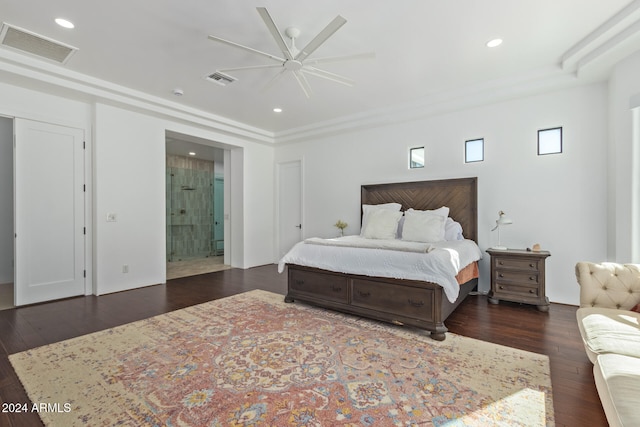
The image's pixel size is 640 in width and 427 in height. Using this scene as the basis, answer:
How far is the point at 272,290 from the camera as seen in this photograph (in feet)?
14.1

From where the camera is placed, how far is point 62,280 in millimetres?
3891

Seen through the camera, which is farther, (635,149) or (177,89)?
(177,89)

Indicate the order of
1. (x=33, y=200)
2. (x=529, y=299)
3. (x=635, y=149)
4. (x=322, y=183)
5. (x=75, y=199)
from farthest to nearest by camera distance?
(x=322, y=183) < (x=75, y=199) < (x=33, y=200) < (x=529, y=299) < (x=635, y=149)

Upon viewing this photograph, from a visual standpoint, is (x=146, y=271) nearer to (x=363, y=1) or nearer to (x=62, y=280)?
(x=62, y=280)

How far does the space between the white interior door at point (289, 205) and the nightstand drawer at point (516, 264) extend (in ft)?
12.3

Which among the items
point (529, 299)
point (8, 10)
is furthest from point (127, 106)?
point (529, 299)

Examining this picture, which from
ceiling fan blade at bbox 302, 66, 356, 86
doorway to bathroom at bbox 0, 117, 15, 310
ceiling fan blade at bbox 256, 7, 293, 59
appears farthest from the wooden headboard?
doorway to bathroom at bbox 0, 117, 15, 310

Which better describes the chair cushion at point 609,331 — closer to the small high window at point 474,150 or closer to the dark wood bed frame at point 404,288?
the dark wood bed frame at point 404,288

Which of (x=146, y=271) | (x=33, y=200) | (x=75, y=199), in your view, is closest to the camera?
(x=33, y=200)

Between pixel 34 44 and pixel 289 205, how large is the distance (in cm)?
451

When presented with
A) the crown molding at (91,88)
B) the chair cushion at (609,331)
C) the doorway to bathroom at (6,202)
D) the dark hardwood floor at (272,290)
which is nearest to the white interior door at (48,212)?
the dark hardwood floor at (272,290)

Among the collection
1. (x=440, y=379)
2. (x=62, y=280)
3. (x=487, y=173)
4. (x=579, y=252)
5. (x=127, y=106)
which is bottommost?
(x=440, y=379)

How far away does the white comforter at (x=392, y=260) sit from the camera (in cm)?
263

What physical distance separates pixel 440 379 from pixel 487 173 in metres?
3.16
